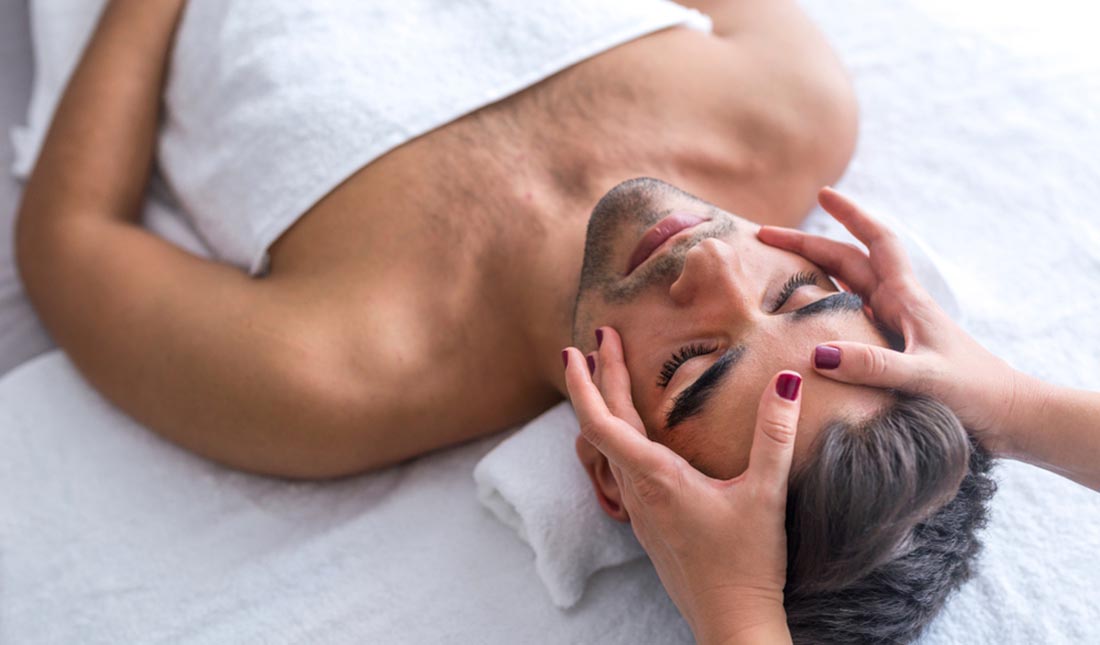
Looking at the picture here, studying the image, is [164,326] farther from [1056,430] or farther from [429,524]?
[1056,430]

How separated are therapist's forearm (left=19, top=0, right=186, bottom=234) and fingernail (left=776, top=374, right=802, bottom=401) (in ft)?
3.31

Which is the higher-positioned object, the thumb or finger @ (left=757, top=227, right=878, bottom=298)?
the thumb

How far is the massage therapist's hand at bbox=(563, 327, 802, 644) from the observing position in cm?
83

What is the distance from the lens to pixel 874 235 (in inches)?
40.6

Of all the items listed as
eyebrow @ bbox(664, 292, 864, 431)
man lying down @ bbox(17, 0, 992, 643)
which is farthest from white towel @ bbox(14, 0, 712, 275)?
eyebrow @ bbox(664, 292, 864, 431)

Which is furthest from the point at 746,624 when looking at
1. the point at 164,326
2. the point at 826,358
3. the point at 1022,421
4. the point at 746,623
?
the point at 164,326

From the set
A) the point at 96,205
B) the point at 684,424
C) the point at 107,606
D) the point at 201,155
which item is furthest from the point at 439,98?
the point at 107,606

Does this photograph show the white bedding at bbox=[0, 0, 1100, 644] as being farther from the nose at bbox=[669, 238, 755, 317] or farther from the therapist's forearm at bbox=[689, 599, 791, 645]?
the nose at bbox=[669, 238, 755, 317]

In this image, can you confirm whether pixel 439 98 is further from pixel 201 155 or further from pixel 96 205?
pixel 96 205

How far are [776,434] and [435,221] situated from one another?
24.5 inches

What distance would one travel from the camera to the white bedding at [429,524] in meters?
1.09

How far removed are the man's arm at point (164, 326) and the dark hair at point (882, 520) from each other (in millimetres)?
599

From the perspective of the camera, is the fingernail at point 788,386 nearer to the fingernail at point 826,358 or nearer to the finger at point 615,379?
the fingernail at point 826,358

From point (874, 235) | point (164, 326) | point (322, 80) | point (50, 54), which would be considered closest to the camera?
point (874, 235)
